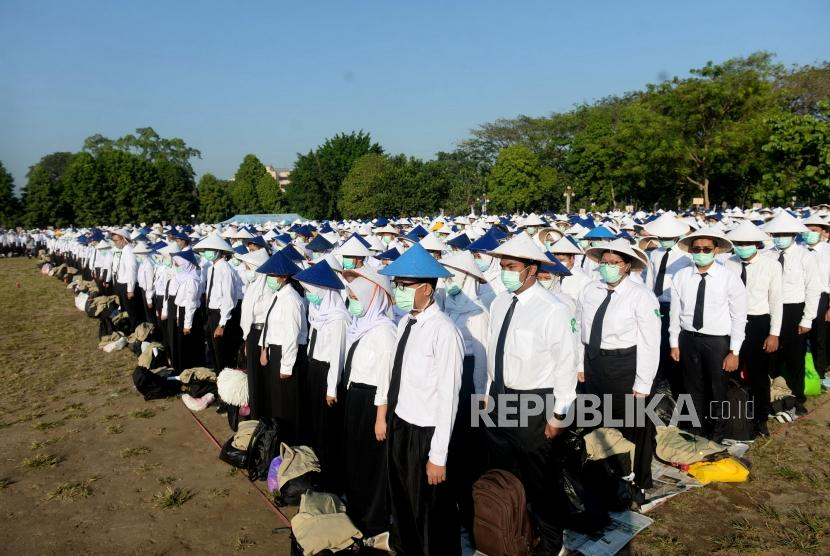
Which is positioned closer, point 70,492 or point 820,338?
point 70,492

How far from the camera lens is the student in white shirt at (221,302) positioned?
25.4 ft

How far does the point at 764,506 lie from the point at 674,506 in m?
0.73

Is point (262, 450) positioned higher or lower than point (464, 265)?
lower

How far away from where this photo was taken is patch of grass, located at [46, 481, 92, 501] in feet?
16.4

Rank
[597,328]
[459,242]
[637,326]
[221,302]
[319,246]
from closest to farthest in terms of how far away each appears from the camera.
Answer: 1. [637,326]
2. [597,328]
3. [221,302]
4. [459,242]
5. [319,246]

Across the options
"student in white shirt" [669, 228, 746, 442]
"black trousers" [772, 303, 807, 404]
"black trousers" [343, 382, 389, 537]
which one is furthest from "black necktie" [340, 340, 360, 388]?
"black trousers" [772, 303, 807, 404]

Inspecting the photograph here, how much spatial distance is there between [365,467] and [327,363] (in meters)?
1.09

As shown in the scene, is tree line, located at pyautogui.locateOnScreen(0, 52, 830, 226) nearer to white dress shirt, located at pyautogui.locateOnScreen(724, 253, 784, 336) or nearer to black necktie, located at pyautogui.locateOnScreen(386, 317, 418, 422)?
white dress shirt, located at pyautogui.locateOnScreen(724, 253, 784, 336)

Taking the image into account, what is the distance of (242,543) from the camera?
423 cm

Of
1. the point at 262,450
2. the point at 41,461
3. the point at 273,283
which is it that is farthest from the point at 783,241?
the point at 41,461

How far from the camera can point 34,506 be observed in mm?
4871

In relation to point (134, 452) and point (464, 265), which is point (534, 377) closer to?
point (464, 265)

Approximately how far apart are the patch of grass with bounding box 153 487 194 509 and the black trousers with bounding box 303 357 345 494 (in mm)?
1236

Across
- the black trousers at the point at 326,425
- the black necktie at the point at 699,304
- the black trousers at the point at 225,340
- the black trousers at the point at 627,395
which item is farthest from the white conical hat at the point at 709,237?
the black trousers at the point at 225,340
